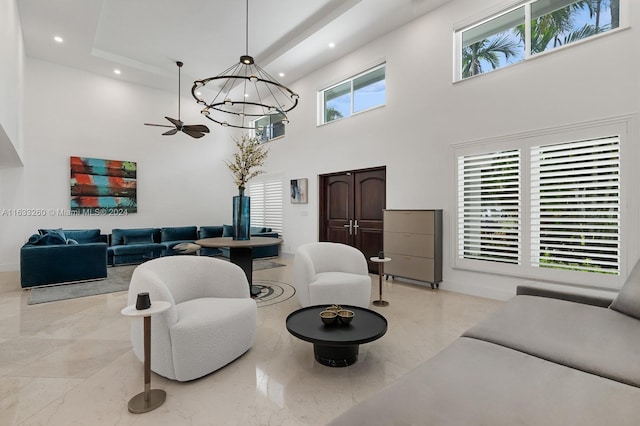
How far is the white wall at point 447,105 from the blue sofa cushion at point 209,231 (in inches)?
123

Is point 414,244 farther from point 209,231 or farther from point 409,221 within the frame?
point 209,231

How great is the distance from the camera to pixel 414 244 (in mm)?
4887

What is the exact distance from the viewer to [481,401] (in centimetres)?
107

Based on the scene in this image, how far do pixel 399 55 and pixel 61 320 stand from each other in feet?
20.1

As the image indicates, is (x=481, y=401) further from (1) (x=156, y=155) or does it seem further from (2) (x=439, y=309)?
(1) (x=156, y=155)

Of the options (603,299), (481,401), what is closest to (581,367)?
(481,401)

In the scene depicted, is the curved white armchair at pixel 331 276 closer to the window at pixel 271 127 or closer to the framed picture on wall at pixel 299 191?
the framed picture on wall at pixel 299 191

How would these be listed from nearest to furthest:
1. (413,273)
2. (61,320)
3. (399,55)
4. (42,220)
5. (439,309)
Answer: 1. (61,320)
2. (439,309)
3. (413,273)
4. (399,55)
5. (42,220)

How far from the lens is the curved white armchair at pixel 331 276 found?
337 centimetres

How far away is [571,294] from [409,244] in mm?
2682

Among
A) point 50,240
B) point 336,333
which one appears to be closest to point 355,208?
point 336,333

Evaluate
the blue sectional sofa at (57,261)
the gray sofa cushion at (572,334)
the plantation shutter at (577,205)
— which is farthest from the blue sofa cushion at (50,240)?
the plantation shutter at (577,205)

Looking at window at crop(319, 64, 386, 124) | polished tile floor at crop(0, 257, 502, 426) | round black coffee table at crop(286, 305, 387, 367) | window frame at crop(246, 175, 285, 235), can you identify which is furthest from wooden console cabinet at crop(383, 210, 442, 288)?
A: window frame at crop(246, 175, 285, 235)

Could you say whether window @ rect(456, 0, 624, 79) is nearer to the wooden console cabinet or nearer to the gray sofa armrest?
the wooden console cabinet
